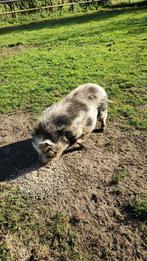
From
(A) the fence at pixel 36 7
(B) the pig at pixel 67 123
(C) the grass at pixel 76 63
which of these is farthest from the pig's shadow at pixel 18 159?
(A) the fence at pixel 36 7

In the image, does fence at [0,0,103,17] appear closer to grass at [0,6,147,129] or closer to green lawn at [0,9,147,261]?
green lawn at [0,9,147,261]

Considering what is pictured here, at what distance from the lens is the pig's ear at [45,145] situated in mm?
6716

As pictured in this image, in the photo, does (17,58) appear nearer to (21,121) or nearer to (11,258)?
(21,121)

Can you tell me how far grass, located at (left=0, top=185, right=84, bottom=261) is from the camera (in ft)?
18.3

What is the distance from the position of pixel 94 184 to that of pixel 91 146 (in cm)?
133

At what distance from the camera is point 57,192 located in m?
6.65

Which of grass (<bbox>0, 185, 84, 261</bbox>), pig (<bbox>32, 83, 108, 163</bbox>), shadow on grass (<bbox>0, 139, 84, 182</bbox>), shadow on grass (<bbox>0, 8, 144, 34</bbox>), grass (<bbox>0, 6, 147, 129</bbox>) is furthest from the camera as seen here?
shadow on grass (<bbox>0, 8, 144, 34</bbox>)

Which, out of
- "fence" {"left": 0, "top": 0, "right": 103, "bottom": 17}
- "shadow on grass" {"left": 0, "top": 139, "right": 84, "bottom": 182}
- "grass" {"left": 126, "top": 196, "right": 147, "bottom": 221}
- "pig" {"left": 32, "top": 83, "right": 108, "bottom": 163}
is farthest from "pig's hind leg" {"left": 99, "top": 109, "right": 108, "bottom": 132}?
"fence" {"left": 0, "top": 0, "right": 103, "bottom": 17}

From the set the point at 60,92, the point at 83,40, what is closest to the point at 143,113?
the point at 60,92

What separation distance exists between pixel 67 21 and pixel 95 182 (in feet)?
57.1

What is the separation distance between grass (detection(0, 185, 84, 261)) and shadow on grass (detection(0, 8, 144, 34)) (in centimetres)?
1642

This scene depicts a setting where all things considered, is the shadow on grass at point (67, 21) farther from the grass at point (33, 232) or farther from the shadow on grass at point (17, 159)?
the grass at point (33, 232)

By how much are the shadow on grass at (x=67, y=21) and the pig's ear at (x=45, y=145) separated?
51.4 ft

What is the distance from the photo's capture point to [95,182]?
6820 mm
